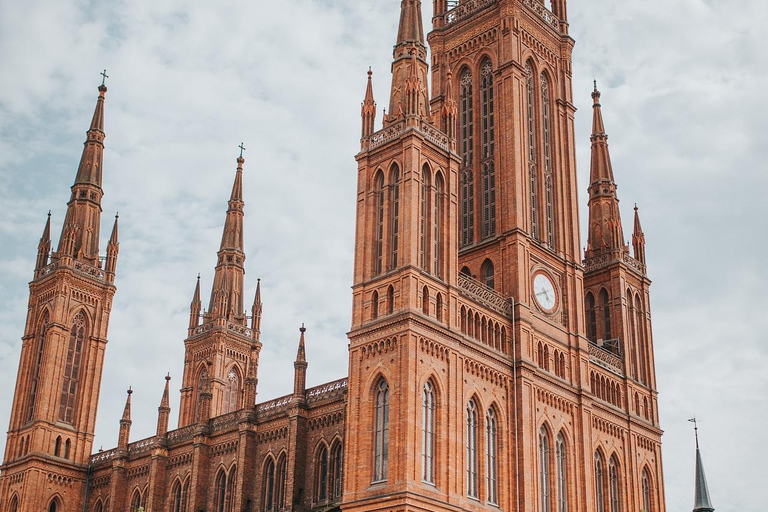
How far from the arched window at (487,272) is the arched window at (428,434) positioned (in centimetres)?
1268

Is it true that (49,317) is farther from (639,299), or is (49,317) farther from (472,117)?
(639,299)

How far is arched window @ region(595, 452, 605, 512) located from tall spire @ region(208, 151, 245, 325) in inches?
1644

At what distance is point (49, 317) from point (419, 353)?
4283 cm

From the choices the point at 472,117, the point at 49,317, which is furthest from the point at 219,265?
the point at 472,117

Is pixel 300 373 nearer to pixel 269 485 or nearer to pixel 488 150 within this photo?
pixel 269 485

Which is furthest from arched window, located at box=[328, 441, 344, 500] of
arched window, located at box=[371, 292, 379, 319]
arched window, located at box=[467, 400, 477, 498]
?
arched window, located at box=[371, 292, 379, 319]

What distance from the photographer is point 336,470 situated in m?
59.5

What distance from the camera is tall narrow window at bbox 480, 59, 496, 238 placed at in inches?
2502

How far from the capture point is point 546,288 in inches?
2457

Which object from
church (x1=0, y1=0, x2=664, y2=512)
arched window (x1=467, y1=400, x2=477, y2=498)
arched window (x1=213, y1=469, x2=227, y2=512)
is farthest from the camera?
arched window (x1=213, y1=469, x2=227, y2=512)

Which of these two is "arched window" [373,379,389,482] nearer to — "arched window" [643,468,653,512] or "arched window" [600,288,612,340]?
"arched window" [643,468,653,512]

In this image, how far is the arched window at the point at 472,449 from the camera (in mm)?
51906

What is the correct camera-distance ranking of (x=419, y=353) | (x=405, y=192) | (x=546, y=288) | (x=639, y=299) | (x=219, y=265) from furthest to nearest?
1. (x=219, y=265)
2. (x=639, y=299)
3. (x=546, y=288)
4. (x=405, y=192)
5. (x=419, y=353)

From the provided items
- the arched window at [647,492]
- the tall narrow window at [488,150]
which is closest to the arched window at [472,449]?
the tall narrow window at [488,150]
